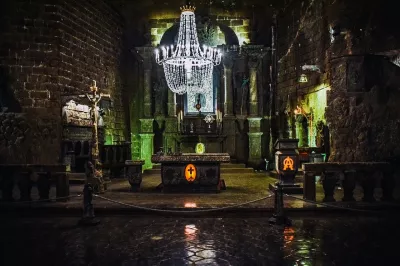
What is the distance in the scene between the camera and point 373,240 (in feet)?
17.7

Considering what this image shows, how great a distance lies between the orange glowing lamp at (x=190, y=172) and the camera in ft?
31.1

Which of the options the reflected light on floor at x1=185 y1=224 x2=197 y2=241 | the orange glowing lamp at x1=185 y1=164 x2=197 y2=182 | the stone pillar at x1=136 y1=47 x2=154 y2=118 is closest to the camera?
the reflected light on floor at x1=185 y1=224 x2=197 y2=241

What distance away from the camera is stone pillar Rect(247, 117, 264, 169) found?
53.7 ft

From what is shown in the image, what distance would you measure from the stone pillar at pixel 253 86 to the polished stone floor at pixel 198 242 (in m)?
9.74

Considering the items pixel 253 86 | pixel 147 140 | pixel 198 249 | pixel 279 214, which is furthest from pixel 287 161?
pixel 147 140

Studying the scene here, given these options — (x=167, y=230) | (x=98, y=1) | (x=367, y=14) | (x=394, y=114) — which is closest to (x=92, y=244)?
(x=167, y=230)

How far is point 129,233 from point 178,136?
10.4 metres

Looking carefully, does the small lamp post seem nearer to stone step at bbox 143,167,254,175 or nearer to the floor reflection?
the floor reflection

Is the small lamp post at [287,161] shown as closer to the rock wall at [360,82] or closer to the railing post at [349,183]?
the railing post at [349,183]

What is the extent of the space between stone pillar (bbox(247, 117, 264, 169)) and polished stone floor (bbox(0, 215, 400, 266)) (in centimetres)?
934

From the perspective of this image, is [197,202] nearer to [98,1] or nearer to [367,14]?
[367,14]

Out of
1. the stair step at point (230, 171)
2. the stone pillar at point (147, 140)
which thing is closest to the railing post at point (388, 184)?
the stair step at point (230, 171)

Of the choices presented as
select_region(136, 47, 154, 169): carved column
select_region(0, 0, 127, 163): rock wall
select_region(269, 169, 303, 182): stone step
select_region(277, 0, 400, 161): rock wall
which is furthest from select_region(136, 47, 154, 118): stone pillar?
select_region(277, 0, 400, 161): rock wall

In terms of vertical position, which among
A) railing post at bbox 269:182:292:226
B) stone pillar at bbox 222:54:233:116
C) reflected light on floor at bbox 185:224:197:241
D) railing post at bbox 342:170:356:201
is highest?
stone pillar at bbox 222:54:233:116
